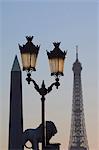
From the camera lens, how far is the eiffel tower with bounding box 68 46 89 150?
280ft

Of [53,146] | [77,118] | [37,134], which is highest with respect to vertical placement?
[77,118]

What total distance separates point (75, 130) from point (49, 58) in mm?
→ 78592

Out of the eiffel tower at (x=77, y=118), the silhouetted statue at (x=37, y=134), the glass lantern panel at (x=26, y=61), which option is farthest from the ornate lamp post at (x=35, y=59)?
the eiffel tower at (x=77, y=118)

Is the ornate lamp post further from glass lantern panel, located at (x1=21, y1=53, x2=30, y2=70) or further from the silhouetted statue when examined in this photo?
the silhouetted statue

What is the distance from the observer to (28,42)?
11.0m

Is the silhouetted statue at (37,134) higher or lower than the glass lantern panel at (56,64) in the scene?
lower

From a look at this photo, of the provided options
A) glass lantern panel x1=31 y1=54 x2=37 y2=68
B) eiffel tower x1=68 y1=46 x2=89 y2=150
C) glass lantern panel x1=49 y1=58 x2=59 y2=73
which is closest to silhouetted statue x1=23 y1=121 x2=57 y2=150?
glass lantern panel x1=49 y1=58 x2=59 y2=73

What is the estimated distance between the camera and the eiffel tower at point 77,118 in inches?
3356

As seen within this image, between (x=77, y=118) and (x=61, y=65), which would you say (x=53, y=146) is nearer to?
(x=61, y=65)

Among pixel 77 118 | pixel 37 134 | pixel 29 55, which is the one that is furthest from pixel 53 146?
pixel 77 118

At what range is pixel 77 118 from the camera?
87.4 m

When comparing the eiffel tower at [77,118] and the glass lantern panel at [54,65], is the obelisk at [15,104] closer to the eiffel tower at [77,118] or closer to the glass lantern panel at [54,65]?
the glass lantern panel at [54,65]

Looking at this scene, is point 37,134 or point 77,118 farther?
point 77,118

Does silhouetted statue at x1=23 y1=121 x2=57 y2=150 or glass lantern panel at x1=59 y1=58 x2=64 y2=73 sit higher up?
glass lantern panel at x1=59 y1=58 x2=64 y2=73
